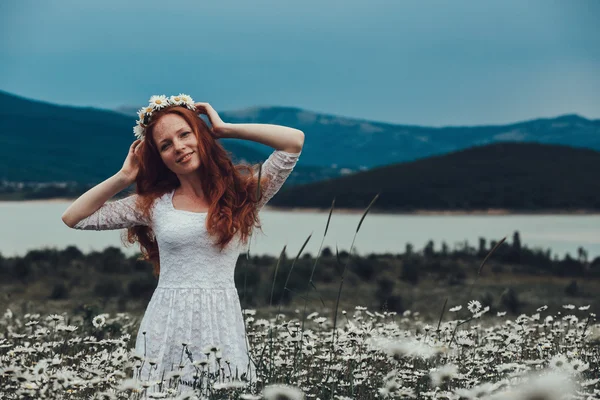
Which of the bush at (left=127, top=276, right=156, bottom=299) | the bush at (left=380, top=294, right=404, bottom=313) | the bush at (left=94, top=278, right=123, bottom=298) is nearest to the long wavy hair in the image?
the bush at (left=380, top=294, right=404, bottom=313)

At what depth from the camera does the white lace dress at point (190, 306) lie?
207 inches

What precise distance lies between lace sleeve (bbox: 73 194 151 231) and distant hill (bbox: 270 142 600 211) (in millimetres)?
57981

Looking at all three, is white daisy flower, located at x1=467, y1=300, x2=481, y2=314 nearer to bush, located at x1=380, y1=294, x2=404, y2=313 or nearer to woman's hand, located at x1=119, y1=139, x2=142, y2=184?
woman's hand, located at x1=119, y1=139, x2=142, y2=184

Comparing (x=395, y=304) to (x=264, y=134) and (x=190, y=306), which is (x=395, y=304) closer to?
(x=264, y=134)

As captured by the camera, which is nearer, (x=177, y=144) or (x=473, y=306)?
(x=177, y=144)

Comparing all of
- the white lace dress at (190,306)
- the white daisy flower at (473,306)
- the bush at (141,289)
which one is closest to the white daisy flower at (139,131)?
the white lace dress at (190,306)

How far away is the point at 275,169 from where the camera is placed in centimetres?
572

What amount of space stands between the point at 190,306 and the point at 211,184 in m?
0.86

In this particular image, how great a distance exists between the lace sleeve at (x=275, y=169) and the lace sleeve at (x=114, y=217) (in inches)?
32.1

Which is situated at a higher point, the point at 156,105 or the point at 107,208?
the point at 156,105

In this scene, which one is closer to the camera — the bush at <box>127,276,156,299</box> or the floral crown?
the floral crown

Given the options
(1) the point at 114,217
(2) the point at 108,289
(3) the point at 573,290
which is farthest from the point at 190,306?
(3) the point at 573,290

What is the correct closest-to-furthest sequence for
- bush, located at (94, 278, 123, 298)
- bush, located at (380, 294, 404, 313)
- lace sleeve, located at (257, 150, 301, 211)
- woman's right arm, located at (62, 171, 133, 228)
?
woman's right arm, located at (62, 171, 133, 228), lace sleeve, located at (257, 150, 301, 211), bush, located at (380, 294, 404, 313), bush, located at (94, 278, 123, 298)

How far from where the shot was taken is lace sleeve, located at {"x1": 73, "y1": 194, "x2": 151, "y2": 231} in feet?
18.4
